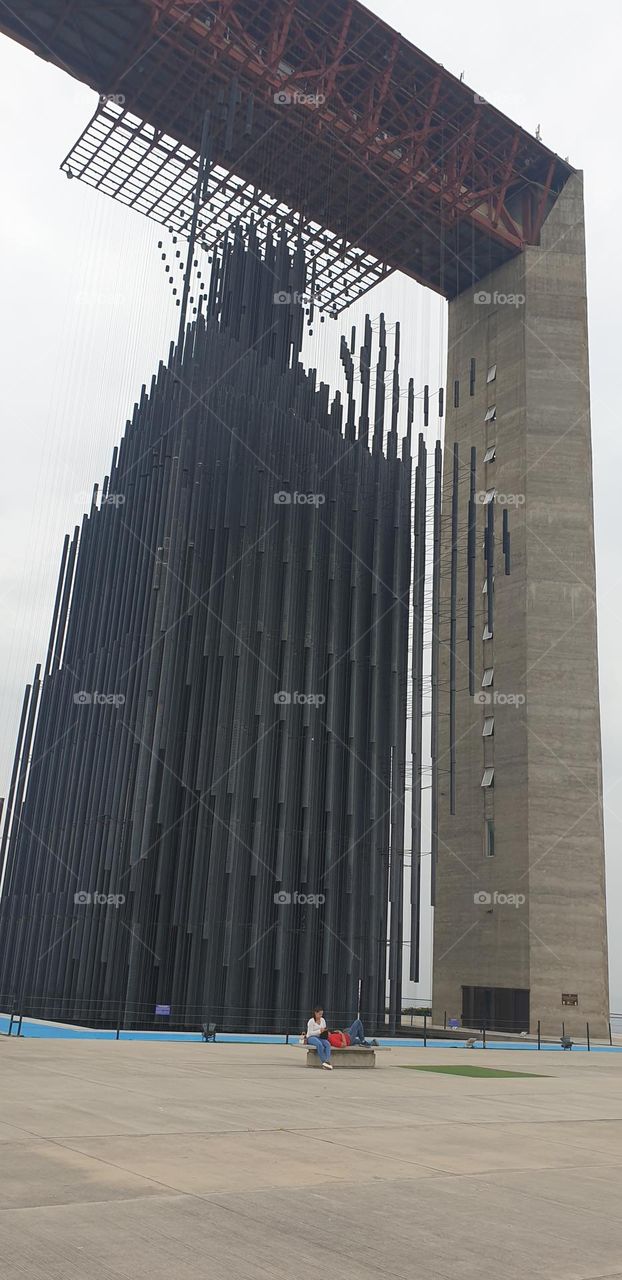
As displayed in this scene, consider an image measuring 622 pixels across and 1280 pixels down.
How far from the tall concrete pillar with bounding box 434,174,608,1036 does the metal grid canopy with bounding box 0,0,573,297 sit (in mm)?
3124

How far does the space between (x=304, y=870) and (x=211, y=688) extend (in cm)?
669

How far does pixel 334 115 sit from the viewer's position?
4297 cm

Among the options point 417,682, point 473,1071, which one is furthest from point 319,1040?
point 417,682

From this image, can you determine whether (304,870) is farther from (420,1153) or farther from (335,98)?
(335,98)

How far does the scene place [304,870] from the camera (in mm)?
32906

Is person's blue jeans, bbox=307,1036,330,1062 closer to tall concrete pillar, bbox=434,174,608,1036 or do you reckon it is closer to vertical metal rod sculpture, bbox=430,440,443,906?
vertical metal rod sculpture, bbox=430,440,443,906

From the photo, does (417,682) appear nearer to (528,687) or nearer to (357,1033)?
(528,687)

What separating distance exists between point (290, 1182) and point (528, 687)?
3624 centimetres

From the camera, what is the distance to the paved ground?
5.52m

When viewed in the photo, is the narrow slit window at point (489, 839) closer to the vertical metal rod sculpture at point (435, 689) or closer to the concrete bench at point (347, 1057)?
the vertical metal rod sculpture at point (435, 689)

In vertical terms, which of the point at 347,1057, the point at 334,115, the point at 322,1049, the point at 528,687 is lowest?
the point at 347,1057

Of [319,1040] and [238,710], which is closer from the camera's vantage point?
[319,1040]

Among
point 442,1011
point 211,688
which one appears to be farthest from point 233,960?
point 442,1011

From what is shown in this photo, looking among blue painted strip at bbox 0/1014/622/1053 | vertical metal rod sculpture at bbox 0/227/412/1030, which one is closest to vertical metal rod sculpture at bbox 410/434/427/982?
vertical metal rod sculpture at bbox 0/227/412/1030
